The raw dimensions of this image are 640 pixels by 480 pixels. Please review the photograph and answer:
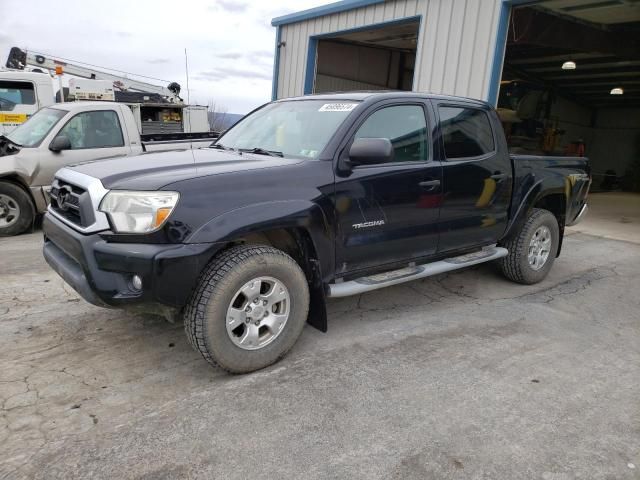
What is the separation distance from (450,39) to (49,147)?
264 inches

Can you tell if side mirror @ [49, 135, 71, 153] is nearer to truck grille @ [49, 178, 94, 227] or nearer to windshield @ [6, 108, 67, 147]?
windshield @ [6, 108, 67, 147]

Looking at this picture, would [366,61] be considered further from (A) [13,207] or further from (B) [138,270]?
(B) [138,270]

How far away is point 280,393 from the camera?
118 inches

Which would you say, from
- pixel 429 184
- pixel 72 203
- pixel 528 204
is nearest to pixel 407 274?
pixel 429 184

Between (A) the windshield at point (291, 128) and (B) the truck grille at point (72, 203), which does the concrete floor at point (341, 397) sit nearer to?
(B) the truck grille at point (72, 203)

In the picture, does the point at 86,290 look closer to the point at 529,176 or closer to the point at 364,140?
the point at 364,140

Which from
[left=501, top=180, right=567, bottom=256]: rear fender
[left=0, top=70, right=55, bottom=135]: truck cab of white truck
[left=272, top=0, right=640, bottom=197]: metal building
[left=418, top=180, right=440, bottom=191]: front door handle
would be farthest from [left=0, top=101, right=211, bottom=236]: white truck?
[left=272, top=0, right=640, bottom=197]: metal building

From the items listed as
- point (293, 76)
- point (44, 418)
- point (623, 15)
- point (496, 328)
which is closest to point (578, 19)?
point (623, 15)

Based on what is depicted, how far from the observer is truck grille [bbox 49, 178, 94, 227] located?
2994 millimetres

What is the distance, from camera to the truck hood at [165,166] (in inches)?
115

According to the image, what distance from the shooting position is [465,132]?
174 inches

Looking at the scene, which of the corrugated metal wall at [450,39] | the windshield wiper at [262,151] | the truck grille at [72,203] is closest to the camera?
the truck grille at [72,203]

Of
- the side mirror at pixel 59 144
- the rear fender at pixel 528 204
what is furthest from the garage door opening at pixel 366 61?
the rear fender at pixel 528 204

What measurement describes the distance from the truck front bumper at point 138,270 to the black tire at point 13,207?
15.1 feet
